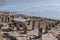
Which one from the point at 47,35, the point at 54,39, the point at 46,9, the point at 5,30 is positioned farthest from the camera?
the point at 46,9

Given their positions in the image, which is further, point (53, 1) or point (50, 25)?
point (53, 1)

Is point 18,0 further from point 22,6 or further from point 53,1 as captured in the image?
point 53,1

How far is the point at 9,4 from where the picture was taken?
883cm

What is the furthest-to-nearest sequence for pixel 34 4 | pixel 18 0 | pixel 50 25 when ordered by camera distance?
1. pixel 18 0
2. pixel 34 4
3. pixel 50 25

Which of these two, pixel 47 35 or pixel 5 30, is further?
pixel 5 30

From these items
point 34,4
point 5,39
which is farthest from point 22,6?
point 5,39

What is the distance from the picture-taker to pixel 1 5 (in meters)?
8.89

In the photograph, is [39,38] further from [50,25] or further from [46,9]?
[46,9]

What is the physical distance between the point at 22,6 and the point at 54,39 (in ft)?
16.2

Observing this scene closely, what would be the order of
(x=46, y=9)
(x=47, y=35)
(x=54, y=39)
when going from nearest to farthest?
1. (x=54, y=39)
2. (x=47, y=35)
3. (x=46, y=9)

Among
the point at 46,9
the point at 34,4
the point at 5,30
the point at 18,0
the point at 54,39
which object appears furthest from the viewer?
the point at 18,0

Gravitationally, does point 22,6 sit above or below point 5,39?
below

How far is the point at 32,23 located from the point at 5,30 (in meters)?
0.94

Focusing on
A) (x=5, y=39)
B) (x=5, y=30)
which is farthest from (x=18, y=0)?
(x=5, y=39)
